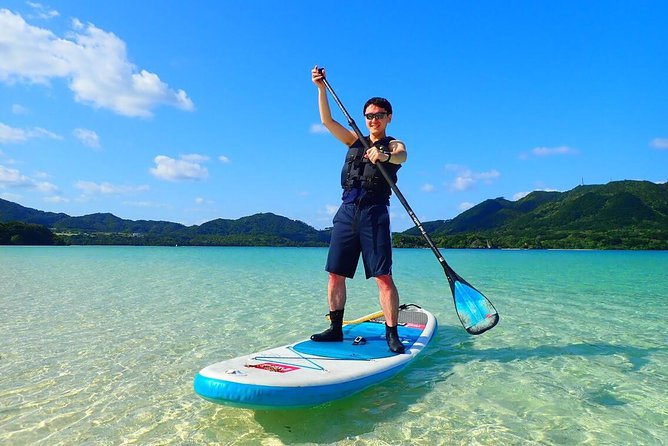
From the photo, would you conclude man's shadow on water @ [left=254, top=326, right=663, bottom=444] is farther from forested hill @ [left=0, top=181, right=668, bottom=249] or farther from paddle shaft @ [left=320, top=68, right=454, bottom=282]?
forested hill @ [left=0, top=181, right=668, bottom=249]

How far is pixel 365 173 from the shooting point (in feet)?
16.9

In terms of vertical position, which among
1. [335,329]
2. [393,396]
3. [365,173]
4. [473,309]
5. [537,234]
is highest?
[537,234]

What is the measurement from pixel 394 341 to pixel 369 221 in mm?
1450

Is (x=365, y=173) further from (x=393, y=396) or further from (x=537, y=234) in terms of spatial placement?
(x=537, y=234)

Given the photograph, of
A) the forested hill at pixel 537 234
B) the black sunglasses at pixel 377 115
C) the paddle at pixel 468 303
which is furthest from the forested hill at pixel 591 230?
the black sunglasses at pixel 377 115

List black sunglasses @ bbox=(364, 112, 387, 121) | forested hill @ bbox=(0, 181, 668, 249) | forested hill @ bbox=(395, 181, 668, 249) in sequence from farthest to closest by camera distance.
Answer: forested hill @ bbox=(395, 181, 668, 249)
forested hill @ bbox=(0, 181, 668, 249)
black sunglasses @ bbox=(364, 112, 387, 121)

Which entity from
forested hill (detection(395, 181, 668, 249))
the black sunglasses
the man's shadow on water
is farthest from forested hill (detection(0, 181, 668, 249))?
the black sunglasses

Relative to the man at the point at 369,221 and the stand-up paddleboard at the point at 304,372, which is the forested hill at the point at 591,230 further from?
the stand-up paddleboard at the point at 304,372

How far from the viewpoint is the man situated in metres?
5.04

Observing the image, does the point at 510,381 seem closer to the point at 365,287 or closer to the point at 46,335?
the point at 46,335

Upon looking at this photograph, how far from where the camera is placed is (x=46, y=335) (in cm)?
737

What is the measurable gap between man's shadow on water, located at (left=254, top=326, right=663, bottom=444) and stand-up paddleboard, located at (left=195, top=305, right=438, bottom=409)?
18 cm

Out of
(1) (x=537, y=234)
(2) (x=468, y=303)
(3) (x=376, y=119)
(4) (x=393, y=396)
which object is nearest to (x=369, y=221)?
(3) (x=376, y=119)

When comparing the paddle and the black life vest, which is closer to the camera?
the black life vest
